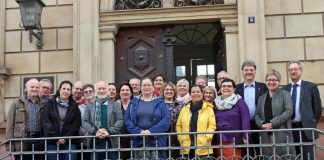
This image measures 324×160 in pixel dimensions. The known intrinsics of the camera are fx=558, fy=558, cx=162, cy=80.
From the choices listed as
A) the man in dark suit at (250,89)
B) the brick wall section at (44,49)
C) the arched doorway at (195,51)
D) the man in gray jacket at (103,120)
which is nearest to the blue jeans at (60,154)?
the man in gray jacket at (103,120)

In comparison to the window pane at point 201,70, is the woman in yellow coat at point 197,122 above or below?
below

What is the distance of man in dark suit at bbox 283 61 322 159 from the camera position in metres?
7.05

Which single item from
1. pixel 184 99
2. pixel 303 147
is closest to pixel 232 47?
pixel 184 99

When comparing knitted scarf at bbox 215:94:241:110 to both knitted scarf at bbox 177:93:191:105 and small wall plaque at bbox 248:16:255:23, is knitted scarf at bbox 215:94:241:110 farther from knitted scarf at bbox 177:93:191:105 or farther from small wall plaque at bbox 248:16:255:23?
small wall plaque at bbox 248:16:255:23

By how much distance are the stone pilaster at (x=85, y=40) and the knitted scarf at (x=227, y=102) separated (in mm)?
3409

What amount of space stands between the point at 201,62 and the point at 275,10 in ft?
17.6

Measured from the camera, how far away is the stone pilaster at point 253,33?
31.6 ft

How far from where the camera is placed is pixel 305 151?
701 centimetres

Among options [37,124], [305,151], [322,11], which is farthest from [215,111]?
[322,11]

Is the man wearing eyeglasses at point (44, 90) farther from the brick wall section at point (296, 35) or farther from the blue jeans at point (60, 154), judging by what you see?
the brick wall section at point (296, 35)

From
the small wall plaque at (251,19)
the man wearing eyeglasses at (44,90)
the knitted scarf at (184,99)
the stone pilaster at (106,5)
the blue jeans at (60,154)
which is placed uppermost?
the stone pilaster at (106,5)

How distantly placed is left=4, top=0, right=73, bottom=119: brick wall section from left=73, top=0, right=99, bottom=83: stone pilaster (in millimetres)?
151

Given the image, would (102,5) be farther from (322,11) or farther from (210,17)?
(322,11)

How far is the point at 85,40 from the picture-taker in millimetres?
10039
